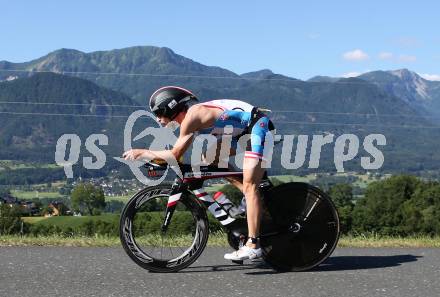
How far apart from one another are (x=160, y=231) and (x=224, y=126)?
1.35 m

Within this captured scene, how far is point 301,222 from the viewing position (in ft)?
24.4

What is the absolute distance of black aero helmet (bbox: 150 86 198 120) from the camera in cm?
719

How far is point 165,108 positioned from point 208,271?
5.75 feet

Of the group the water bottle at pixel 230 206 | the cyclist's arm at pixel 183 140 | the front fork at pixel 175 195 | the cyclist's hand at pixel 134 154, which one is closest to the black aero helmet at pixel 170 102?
the cyclist's arm at pixel 183 140

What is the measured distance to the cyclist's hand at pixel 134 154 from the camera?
714 cm

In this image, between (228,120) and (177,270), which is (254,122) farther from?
(177,270)

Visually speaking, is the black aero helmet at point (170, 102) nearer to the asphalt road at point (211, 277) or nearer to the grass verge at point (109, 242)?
the asphalt road at point (211, 277)

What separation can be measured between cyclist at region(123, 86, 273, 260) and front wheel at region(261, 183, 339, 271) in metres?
0.28

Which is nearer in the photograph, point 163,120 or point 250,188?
point 250,188

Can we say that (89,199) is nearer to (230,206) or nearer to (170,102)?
(230,206)

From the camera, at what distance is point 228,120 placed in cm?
725

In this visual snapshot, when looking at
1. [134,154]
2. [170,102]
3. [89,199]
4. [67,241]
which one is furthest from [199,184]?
[89,199]

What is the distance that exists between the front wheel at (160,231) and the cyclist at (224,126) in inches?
16.6

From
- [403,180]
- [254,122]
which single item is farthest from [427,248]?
[403,180]
